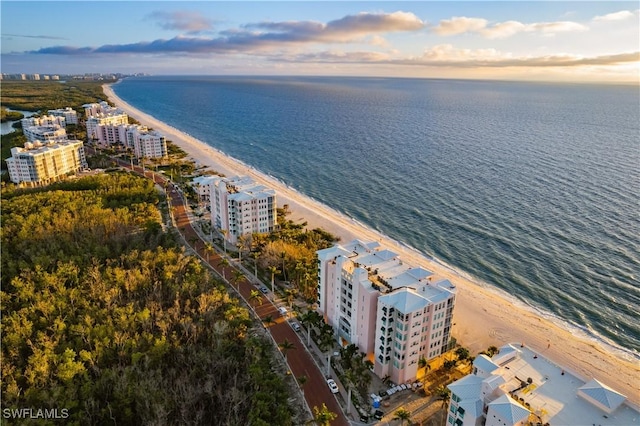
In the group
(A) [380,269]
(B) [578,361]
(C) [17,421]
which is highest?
(A) [380,269]

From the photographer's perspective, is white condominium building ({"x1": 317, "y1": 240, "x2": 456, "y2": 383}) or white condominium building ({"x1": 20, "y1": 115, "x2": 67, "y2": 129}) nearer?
white condominium building ({"x1": 317, "y1": 240, "x2": 456, "y2": 383})

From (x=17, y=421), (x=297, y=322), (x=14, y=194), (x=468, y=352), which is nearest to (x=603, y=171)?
(x=468, y=352)

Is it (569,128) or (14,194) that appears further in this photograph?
(569,128)

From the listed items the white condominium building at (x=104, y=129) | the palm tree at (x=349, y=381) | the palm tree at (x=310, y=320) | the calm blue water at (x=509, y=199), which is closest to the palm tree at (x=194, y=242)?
the palm tree at (x=310, y=320)

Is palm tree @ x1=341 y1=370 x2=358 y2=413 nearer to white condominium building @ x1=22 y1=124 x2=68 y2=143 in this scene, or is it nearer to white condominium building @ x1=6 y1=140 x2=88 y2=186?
white condominium building @ x1=6 y1=140 x2=88 y2=186

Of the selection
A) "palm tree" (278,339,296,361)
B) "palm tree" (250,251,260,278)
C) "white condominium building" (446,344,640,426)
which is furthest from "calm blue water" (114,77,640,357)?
"palm tree" (278,339,296,361)

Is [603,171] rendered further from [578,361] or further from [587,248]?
[578,361]
